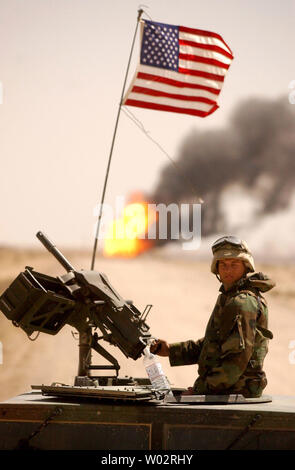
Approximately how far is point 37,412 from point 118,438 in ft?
1.97

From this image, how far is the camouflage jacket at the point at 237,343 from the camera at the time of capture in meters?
5.54

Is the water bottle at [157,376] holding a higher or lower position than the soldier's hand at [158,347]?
lower

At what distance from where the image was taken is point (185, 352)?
21.2 ft

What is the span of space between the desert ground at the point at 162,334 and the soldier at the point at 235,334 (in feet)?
28.4

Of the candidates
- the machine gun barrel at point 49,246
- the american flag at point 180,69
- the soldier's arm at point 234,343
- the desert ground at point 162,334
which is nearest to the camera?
the soldier's arm at point 234,343

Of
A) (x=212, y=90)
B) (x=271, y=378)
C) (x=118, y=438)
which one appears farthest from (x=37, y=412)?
(x=271, y=378)

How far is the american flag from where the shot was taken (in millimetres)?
10945

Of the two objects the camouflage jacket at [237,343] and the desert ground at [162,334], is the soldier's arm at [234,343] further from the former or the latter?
the desert ground at [162,334]

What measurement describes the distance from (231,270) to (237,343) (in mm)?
785

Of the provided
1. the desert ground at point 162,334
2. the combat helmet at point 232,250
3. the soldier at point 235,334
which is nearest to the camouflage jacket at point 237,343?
the soldier at point 235,334

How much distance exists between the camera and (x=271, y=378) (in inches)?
693

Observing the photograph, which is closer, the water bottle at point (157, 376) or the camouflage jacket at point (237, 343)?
the camouflage jacket at point (237, 343)

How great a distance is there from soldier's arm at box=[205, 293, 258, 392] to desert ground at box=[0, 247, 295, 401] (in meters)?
8.91
